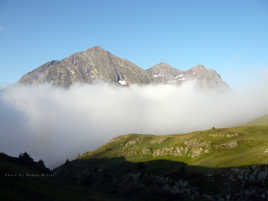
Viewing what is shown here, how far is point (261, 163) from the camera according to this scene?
3824 inches

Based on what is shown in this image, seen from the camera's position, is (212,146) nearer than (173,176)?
No

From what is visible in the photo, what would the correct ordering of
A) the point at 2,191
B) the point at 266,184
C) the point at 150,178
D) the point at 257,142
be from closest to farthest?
the point at 2,191, the point at 266,184, the point at 150,178, the point at 257,142

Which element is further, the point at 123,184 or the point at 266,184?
the point at 123,184

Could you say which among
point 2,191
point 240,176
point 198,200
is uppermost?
point 2,191

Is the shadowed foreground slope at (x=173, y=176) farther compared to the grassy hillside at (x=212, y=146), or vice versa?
the grassy hillside at (x=212, y=146)

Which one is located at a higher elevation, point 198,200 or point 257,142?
point 257,142

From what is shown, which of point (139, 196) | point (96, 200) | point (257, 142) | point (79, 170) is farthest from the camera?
point (79, 170)

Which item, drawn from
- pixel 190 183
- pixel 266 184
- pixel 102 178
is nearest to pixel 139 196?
pixel 190 183

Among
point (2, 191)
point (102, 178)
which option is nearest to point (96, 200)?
point (2, 191)

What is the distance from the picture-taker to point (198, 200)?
8906cm

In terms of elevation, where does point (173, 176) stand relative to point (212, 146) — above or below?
below

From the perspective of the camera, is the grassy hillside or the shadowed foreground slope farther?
the grassy hillside

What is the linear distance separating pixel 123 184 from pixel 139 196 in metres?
31.0

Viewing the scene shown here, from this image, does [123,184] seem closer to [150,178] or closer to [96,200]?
[150,178]
